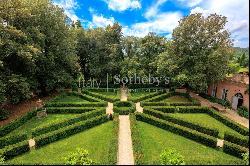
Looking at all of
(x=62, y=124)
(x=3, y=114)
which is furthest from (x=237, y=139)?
(x=3, y=114)

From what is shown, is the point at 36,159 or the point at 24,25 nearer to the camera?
the point at 36,159

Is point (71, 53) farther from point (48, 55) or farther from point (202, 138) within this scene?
point (202, 138)

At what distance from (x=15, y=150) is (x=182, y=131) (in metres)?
14.6

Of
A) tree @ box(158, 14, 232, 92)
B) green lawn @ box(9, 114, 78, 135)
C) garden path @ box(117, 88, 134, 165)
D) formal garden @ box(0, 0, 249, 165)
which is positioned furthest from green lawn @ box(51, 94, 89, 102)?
tree @ box(158, 14, 232, 92)

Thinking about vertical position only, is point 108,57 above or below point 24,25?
below

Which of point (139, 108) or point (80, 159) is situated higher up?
point (139, 108)

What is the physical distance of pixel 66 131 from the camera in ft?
74.6

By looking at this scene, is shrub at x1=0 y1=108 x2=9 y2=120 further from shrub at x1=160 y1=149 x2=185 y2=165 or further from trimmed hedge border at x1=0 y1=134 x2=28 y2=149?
shrub at x1=160 y1=149 x2=185 y2=165

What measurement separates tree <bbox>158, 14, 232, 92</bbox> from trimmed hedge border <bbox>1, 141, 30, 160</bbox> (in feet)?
70.7

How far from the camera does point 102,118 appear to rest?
86.7 feet

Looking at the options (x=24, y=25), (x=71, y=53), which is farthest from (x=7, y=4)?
(x=71, y=53)

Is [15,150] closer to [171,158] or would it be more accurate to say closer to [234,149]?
[171,158]

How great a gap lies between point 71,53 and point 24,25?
9.48 metres

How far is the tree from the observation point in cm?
3366
